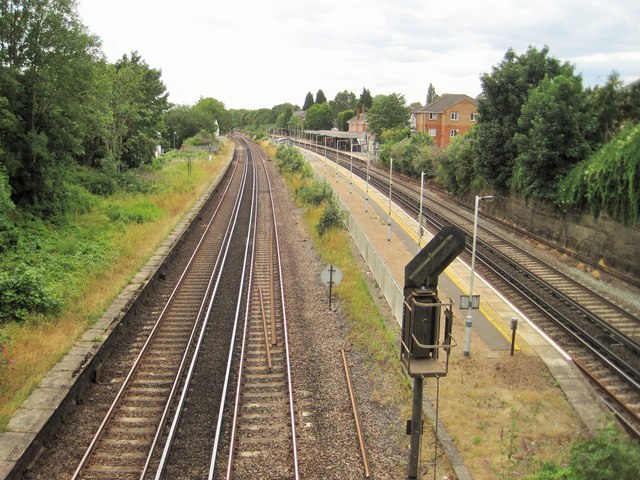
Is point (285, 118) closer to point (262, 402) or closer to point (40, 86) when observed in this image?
point (40, 86)

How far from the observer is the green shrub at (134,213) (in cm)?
3008

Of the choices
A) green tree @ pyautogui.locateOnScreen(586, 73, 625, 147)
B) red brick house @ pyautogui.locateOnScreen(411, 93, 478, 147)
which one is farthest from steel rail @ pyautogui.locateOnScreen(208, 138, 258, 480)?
red brick house @ pyautogui.locateOnScreen(411, 93, 478, 147)

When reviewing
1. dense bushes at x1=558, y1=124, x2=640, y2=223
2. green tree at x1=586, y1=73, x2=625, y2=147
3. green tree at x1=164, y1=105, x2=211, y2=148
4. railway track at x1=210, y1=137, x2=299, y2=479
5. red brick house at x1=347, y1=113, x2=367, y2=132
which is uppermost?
red brick house at x1=347, y1=113, x2=367, y2=132

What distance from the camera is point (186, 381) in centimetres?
1270

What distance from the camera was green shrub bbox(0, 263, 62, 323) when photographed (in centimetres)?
1525

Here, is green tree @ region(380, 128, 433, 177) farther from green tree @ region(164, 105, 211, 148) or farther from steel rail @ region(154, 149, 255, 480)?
green tree @ region(164, 105, 211, 148)

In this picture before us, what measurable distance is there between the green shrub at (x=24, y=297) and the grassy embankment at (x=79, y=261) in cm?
30

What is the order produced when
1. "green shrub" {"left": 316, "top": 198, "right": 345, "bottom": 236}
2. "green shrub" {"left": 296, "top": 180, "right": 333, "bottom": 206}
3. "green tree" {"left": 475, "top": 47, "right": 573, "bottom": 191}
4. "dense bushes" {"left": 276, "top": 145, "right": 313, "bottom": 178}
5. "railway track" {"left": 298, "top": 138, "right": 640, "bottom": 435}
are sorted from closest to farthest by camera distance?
"railway track" {"left": 298, "top": 138, "right": 640, "bottom": 435} → "green shrub" {"left": 316, "top": 198, "right": 345, "bottom": 236} → "green tree" {"left": 475, "top": 47, "right": 573, "bottom": 191} → "green shrub" {"left": 296, "top": 180, "right": 333, "bottom": 206} → "dense bushes" {"left": 276, "top": 145, "right": 313, "bottom": 178}

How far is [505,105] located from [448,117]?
153 feet

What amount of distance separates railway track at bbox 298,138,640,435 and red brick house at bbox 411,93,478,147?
173 ft

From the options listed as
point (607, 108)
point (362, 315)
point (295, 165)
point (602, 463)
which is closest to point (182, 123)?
point (295, 165)

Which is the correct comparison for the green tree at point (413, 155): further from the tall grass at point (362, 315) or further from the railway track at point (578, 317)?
the tall grass at point (362, 315)

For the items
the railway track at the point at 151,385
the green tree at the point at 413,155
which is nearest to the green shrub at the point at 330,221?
the railway track at the point at 151,385

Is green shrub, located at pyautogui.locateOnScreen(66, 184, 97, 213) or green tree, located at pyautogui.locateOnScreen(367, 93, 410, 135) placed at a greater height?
green tree, located at pyautogui.locateOnScreen(367, 93, 410, 135)
